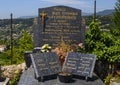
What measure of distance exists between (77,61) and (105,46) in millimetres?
2535

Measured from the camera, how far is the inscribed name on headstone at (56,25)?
1190cm

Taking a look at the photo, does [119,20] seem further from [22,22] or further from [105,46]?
[22,22]

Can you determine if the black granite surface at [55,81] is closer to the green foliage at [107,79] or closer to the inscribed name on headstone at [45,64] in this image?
the inscribed name on headstone at [45,64]

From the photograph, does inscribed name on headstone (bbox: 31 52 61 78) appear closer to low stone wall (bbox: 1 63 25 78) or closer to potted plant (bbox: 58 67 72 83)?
potted plant (bbox: 58 67 72 83)

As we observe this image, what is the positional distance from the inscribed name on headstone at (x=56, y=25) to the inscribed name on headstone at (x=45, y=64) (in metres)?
2.97

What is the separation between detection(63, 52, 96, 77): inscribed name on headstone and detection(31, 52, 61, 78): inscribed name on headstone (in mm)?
279

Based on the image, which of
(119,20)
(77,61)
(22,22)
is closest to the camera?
(77,61)

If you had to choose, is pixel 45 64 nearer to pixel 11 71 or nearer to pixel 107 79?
pixel 107 79

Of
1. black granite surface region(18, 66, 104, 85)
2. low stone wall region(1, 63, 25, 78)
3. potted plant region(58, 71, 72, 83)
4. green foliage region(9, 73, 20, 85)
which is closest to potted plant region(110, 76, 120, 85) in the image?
black granite surface region(18, 66, 104, 85)

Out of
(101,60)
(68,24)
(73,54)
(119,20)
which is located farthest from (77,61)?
(119,20)

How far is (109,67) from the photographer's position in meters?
11.0

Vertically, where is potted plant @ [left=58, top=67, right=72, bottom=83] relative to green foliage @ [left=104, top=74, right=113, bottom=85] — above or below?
above

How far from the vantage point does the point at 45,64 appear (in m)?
8.60

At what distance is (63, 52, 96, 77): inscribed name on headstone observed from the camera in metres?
8.65
